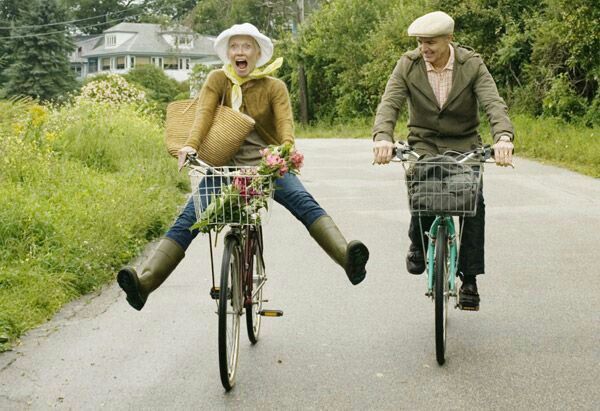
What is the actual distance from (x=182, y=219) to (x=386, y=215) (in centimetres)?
679

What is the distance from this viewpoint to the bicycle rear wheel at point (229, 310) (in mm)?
4957

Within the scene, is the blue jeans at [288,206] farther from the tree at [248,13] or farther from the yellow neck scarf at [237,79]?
the tree at [248,13]

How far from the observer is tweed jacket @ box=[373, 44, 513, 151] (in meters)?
5.96

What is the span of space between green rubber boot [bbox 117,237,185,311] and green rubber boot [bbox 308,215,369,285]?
2.60ft

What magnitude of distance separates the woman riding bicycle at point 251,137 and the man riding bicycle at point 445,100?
625 mm

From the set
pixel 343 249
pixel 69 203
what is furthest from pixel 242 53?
pixel 69 203

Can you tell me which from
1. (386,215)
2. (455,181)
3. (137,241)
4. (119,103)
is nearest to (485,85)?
(455,181)

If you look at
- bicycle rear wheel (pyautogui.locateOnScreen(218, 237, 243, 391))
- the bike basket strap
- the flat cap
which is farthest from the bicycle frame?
bicycle rear wheel (pyautogui.locateOnScreen(218, 237, 243, 391))

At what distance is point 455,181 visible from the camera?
17.6 ft

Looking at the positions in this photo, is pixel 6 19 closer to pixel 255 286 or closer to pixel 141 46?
pixel 141 46

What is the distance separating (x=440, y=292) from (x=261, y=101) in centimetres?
157

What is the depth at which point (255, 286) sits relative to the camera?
5.96 meters

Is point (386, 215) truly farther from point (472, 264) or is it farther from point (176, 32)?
point (176, 32)

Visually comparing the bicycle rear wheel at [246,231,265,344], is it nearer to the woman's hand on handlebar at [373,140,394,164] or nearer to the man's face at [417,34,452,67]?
the woman's hand on handlebar at [373,140,394,164]
